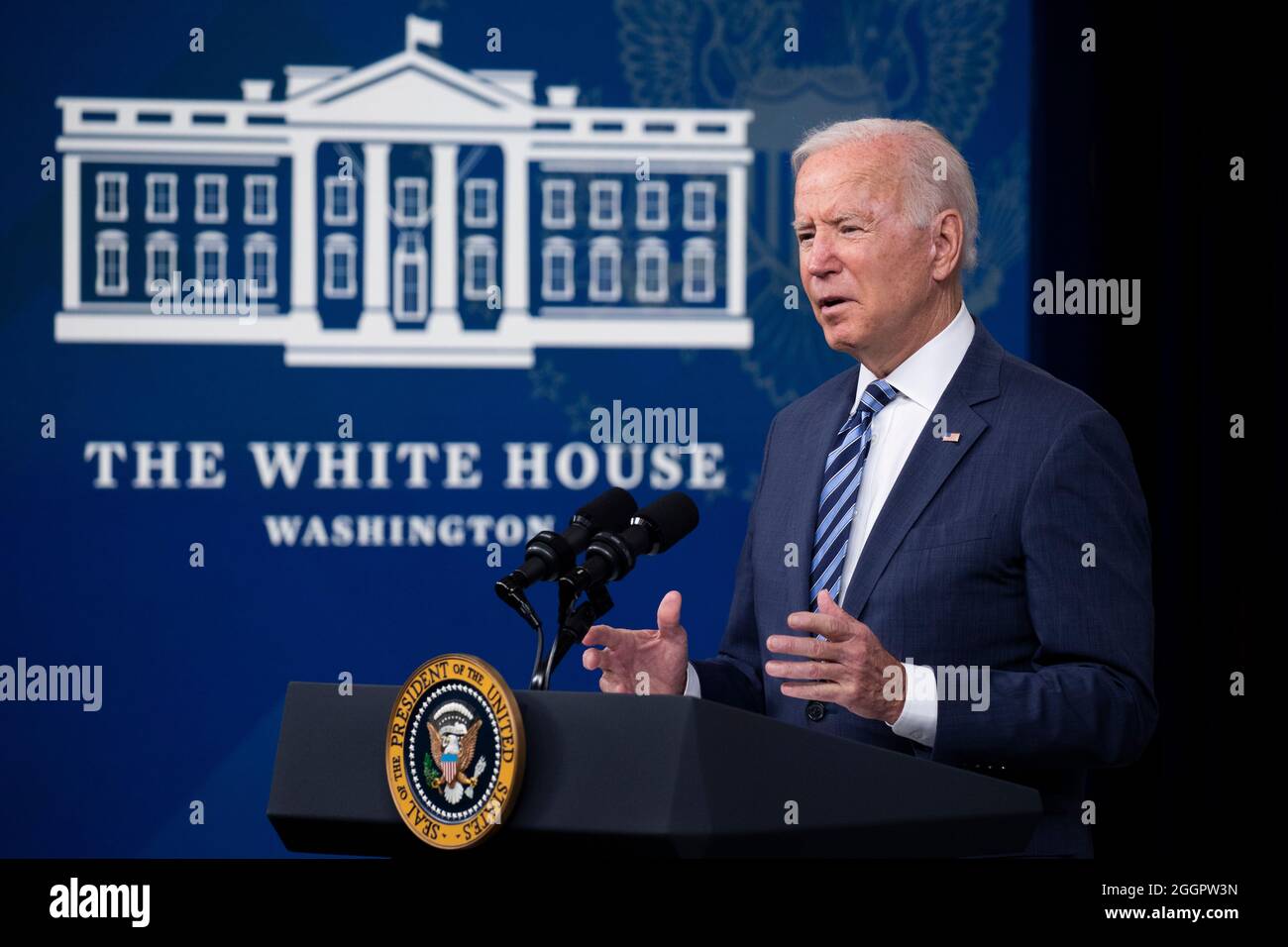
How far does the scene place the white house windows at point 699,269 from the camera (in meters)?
3.46

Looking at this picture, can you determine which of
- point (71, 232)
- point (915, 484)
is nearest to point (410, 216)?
point (71, 232)

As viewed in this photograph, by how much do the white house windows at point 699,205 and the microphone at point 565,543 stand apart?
1836 mm

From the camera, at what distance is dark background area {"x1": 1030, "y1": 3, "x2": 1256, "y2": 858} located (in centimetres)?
341

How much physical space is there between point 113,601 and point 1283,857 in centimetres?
285

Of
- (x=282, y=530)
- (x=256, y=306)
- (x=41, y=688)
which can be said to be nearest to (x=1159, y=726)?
(x=282, y=530)


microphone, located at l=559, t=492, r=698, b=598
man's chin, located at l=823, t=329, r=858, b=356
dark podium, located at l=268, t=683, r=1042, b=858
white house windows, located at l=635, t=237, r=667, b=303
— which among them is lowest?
dark podium, located at l=268, t=683, r=1042, b=858

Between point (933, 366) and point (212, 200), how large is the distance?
201 centimetres

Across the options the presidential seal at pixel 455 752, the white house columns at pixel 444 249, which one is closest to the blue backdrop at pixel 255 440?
the white house columns at pixel 444 249

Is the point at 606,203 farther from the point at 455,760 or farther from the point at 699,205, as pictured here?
the point at 455,760

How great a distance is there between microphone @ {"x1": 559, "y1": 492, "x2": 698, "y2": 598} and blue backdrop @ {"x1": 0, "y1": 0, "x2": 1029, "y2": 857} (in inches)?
66.0

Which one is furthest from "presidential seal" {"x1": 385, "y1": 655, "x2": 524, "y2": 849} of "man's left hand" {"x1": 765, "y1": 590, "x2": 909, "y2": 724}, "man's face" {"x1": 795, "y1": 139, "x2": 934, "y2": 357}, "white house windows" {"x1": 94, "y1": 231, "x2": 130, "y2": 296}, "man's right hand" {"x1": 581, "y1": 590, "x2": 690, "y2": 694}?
"white house windows" {"x1": 94, "y1": 231, "x2": 130, "y2": 296}

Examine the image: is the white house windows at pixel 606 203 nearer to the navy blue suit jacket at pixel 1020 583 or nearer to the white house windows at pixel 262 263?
the white house windows at pixel 262 263

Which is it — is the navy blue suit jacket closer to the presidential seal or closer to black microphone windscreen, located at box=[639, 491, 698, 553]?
black microphone windscreen, located at box=[639, 491, 698, 553]

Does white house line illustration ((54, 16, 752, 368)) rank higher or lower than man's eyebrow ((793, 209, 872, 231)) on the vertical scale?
higher
